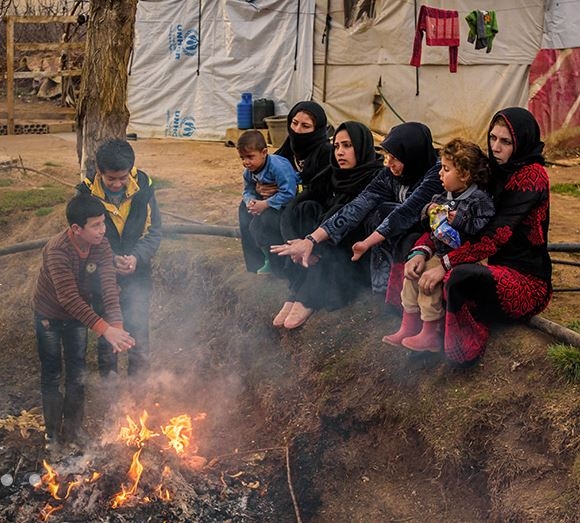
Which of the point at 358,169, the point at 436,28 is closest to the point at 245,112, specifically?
the point at 436,28

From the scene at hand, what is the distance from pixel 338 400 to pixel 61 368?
A: 1747 millimetres

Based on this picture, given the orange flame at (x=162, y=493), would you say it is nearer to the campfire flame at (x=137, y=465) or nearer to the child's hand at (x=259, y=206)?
the campfire flame at (x=137, y=465)

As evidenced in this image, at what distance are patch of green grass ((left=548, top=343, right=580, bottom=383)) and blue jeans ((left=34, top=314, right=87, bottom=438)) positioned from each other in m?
2.74

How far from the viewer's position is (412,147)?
4.96 metres

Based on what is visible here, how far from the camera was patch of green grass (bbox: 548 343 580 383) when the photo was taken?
13.5 ft

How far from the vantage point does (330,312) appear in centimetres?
558

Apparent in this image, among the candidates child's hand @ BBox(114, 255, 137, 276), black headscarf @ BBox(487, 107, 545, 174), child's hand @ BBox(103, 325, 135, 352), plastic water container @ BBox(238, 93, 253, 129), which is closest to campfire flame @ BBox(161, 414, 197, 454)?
child's hand @ BBox(103, 325, 135, 352)

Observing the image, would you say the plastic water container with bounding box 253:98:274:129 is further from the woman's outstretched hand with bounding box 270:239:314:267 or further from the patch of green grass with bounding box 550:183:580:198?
the woman's outstretched hand with bounding box 270:239:314:267

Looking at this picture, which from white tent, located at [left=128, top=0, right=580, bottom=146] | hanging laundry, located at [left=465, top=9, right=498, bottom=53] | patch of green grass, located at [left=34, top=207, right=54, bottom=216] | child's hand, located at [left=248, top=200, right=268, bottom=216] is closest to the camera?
child's hand, located at [left=248, top=200, right=268, bottom=216]

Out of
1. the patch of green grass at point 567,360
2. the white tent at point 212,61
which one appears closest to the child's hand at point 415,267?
the patch of green grass at point 567,360

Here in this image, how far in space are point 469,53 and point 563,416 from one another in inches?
360

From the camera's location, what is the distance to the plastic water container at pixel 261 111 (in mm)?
13602

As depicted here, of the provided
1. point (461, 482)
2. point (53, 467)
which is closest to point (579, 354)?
point (461, 482)

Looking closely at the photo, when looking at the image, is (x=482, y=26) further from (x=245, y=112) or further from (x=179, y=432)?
(x=179, y=432)
